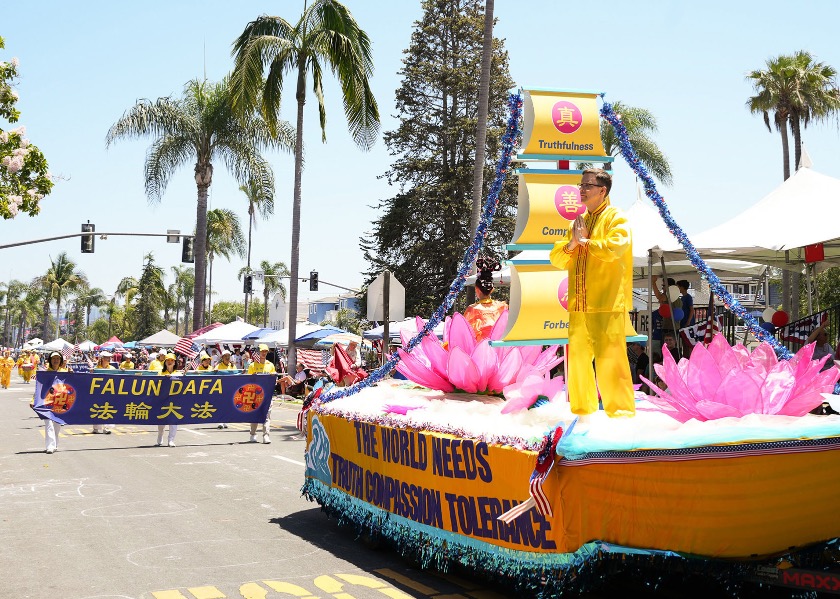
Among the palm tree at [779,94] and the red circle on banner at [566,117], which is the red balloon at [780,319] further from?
the palm tree at [779,94]

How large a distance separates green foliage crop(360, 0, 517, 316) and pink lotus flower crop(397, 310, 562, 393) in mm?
29293

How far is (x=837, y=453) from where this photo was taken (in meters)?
4.13

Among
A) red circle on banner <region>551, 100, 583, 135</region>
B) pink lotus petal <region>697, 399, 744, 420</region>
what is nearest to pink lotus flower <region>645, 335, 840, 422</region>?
pink lotus petal <region>697, 399, 744, 420</region>

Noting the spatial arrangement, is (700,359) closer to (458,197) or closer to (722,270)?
(722,270)

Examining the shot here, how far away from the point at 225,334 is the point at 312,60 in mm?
15065

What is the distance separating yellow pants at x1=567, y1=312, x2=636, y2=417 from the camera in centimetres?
511

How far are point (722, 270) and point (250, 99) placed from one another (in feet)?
49.0

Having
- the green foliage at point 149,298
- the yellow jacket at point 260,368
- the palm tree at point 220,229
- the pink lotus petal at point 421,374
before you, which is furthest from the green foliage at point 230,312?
the pink lotus petal at point 421,374

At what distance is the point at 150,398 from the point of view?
14703 mm

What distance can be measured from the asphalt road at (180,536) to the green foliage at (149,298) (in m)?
78.9

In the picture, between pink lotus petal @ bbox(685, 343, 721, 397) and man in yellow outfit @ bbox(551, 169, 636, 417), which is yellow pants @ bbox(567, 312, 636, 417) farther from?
pink lotus petal @ bbox(685, 343, 721, 397)

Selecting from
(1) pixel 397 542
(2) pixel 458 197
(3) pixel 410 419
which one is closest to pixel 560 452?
(3) pixel 410 419

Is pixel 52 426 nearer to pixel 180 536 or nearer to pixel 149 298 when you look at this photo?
pixel 180 536

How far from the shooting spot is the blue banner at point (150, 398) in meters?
14.1
